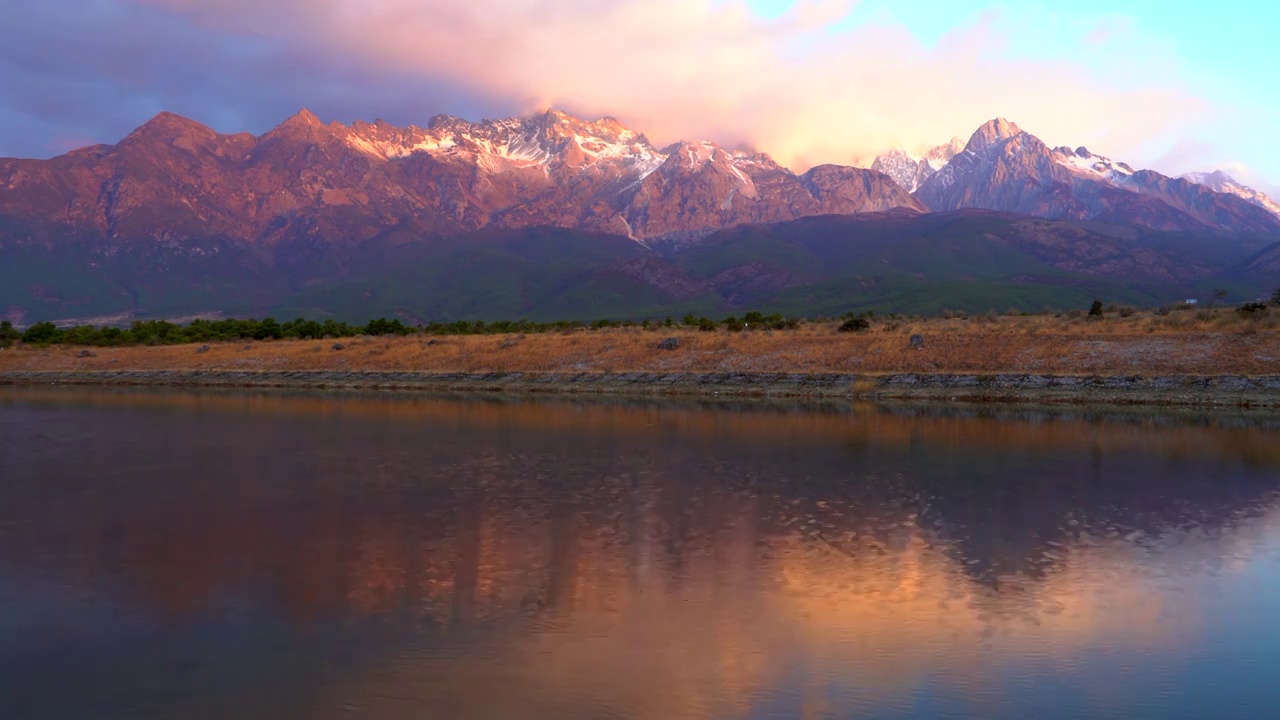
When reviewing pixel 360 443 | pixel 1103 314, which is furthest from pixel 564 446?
pixel 1103 314

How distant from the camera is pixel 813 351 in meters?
67.5

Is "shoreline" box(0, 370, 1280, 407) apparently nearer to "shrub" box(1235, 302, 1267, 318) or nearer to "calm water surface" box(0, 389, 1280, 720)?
"shrub" box(1235, 302, 1267, 318)

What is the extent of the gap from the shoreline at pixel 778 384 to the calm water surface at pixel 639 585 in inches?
860

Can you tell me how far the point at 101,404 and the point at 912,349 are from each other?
1992 inches

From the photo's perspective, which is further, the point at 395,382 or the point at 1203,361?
the point at 395,382

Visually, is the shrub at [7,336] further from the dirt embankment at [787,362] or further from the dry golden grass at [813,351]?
the dirt embankment at [787,362]

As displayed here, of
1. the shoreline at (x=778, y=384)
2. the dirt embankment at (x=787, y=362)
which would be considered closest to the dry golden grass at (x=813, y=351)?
the dirt embankment at (x=787, y=362)

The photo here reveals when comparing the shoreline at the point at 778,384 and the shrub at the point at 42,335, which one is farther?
the shrub at the point at 42,335

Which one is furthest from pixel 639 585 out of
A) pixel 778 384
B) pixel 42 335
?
pixel 42 335

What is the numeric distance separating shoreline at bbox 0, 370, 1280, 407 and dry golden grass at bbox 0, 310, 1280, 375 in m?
2.14

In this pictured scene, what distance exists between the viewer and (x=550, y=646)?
38.6ft

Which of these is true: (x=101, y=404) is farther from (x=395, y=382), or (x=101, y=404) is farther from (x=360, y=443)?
(x=360, y=443)

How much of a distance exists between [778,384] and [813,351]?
7808mm

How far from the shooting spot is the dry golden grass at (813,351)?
5559cm
